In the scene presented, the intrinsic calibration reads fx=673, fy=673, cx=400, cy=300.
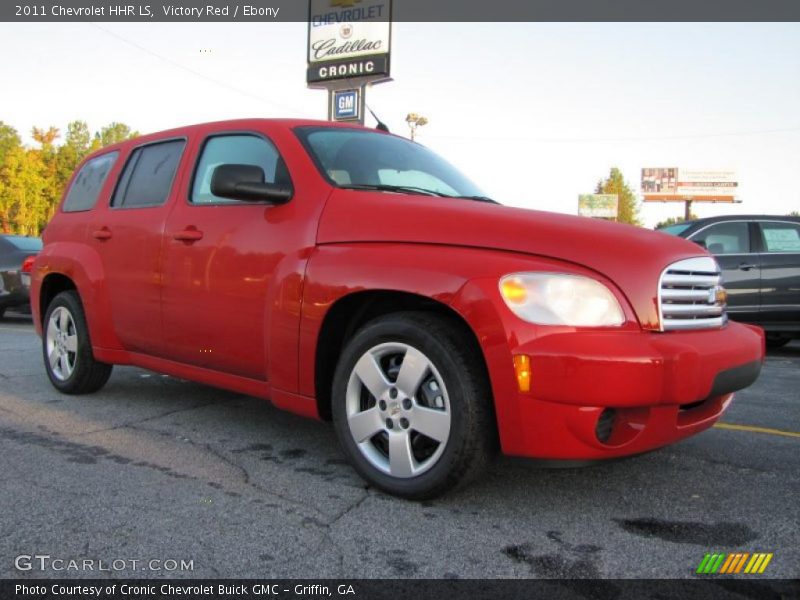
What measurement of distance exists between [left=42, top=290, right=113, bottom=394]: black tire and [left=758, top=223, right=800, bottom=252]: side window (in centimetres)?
719

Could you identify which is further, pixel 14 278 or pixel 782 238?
pixel 14 278

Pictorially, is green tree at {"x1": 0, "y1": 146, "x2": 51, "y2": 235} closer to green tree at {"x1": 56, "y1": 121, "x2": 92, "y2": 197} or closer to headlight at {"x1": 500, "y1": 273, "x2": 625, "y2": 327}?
green tree at {"x1": 56, "y1": 121, "x2": 92, "y2": 197}

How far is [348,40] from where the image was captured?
19.5 metres

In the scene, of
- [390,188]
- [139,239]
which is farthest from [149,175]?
[390,188]

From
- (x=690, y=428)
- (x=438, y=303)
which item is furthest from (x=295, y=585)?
(x=690, y=428)

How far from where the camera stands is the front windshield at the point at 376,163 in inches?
132

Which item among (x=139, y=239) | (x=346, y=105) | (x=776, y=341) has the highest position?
(x=346, y=105)

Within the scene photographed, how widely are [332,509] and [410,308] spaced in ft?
2.95

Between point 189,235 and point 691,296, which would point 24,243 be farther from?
point 691,296

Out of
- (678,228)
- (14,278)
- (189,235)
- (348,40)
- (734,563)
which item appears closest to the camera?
(734,563)

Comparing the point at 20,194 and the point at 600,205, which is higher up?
the point at 600,205

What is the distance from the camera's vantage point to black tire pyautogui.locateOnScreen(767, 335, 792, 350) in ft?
27.2

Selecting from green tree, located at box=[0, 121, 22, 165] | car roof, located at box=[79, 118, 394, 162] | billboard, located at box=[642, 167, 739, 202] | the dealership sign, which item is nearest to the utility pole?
the dealership sign

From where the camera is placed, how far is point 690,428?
2654mm
